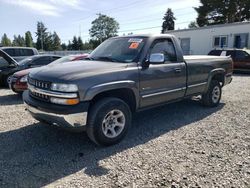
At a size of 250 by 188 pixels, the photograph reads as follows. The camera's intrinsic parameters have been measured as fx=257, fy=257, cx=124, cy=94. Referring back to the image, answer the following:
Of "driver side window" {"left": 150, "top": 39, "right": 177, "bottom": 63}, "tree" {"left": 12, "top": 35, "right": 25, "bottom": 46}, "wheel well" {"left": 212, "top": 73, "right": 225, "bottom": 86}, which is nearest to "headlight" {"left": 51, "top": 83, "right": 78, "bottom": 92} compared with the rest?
"driver side window" {"left": 150, "top": 39, "right": 177, "bottom": 63}

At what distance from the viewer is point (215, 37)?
2641cm

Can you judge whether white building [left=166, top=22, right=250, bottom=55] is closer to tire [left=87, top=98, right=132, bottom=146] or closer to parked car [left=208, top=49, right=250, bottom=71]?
parked car [left=208, top=49, right=250, bottom=71]

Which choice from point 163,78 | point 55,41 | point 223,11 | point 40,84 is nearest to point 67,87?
point 40,84

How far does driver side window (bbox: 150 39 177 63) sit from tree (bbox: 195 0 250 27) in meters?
45.5

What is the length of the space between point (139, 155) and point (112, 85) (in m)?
1.19

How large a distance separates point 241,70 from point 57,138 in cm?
1433

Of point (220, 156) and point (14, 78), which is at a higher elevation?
point (14, 78)

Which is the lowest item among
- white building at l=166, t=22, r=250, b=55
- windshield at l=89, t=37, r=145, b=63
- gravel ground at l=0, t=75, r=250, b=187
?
gravel ground at l=0, t=75, r=250, b=187

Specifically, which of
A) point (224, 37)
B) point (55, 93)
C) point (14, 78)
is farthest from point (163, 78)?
point (224, 37)

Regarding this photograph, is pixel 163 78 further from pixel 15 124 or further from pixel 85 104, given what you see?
pixel 15 124

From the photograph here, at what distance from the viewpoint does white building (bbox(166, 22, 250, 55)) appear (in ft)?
79.7

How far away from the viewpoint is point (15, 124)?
5.52 meters

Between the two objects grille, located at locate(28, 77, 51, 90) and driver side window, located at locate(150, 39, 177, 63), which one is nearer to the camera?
grille, located at locate(28, 77, 51, 90)

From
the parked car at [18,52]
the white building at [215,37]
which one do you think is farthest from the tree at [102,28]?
the parked car at [18,52]
